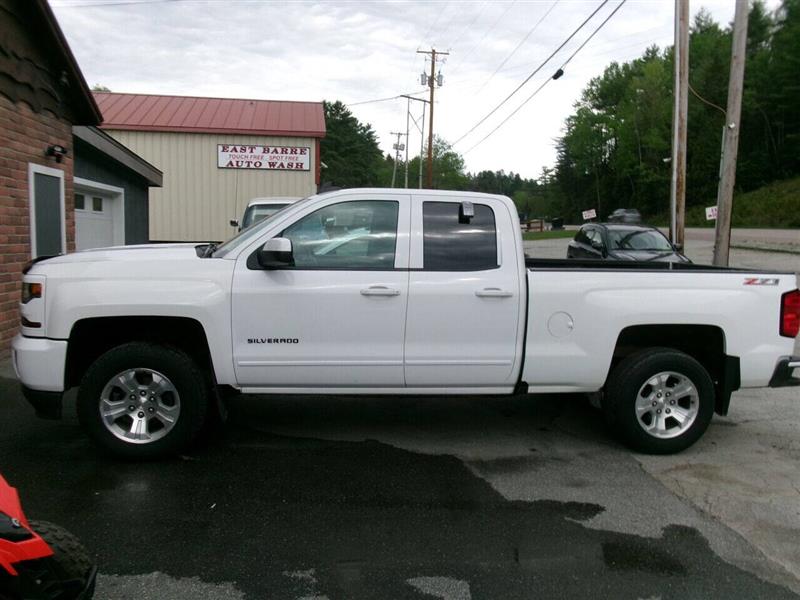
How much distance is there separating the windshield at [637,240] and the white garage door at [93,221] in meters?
10.5

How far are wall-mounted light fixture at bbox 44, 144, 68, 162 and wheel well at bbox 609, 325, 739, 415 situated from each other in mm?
7425

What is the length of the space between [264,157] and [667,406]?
59.2 feet

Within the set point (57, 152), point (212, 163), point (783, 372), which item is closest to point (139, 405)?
point (783, 372)

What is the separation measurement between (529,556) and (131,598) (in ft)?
6.33

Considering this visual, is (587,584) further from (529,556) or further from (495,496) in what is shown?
(495,496)

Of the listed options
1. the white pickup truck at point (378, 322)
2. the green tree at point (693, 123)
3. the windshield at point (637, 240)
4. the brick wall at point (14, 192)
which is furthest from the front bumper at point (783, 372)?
the green tree at point (693, 123)

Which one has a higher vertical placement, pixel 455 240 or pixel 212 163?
pixel 212 163

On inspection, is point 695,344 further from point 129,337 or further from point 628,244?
point 628,244

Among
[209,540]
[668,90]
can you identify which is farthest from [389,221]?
[668,90]

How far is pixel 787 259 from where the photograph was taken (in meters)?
22.6

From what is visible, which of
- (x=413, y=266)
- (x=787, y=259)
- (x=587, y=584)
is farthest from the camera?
(x=787, y=259)

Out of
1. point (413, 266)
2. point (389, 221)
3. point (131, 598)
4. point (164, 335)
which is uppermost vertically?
point (389, 221)

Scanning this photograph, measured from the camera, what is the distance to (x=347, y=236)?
4.81 meters

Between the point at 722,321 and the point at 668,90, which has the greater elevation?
the point at 668,90
